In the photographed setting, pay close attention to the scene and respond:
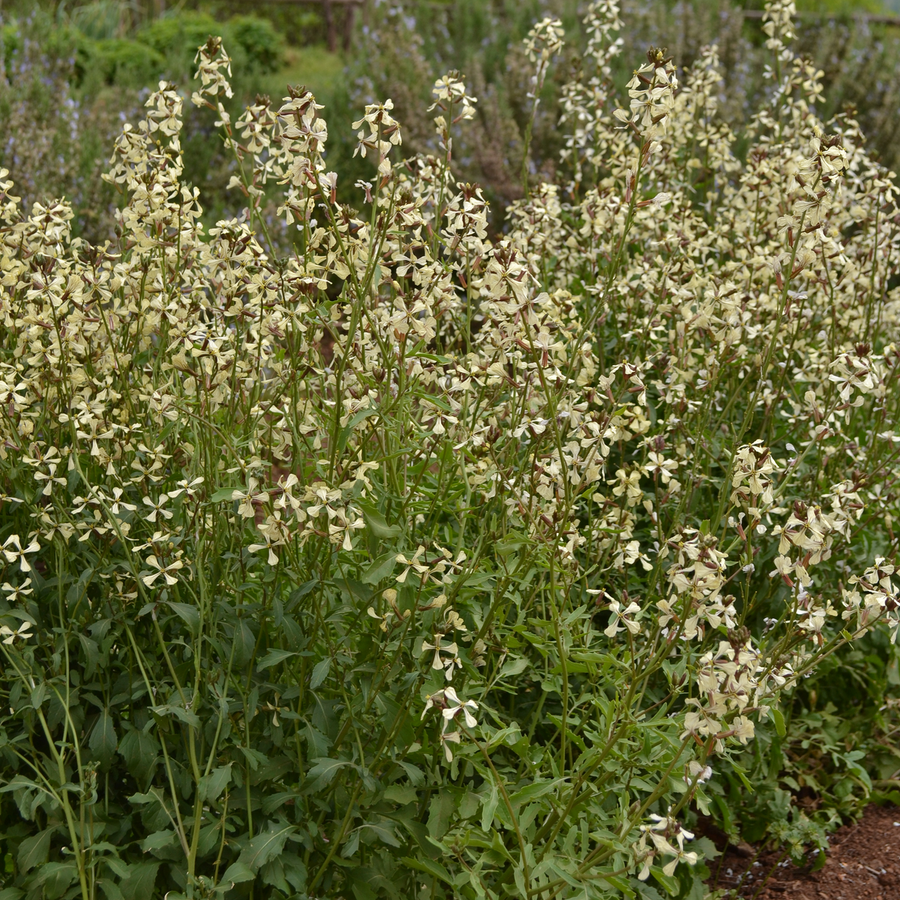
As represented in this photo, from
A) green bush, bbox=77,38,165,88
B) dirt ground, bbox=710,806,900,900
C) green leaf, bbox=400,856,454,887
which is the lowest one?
dirt ground, bbox=710,806,900,900

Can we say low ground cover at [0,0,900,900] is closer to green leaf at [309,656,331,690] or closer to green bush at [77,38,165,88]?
green leaf at [309,656,331,690]

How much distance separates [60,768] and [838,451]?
7.75ft

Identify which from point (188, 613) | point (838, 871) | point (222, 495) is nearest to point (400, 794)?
point (188, 613)

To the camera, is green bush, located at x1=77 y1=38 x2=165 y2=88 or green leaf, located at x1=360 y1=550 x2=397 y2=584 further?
green bush, located at x1=77 y1=38 x2=165 y2=88

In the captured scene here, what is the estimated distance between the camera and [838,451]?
134 inches

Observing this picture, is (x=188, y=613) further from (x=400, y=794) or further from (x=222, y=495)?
(x=400, y=794)

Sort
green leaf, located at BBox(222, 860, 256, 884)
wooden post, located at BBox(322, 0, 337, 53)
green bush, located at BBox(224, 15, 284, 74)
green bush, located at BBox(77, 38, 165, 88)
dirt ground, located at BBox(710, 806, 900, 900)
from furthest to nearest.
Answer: wooden post, located at BBox(322, 0, 337, 53) → green bush, located at BBox(224, 15, 284, 74) → green bush, located at BBox(77, 38, 165, 88) → dirt ground, located at BBox(710, 806, 900, 900) → green leaf, located at BBox(222, 860, 256, 884)

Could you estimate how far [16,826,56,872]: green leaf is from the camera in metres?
2.35

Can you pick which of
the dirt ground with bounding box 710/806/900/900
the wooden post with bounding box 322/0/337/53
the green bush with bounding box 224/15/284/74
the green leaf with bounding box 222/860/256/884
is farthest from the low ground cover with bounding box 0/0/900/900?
the wooden post with bounding box 322/0/337/53

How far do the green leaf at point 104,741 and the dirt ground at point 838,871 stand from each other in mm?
1819

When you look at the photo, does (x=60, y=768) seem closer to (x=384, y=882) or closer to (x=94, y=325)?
(x=384, y=882)

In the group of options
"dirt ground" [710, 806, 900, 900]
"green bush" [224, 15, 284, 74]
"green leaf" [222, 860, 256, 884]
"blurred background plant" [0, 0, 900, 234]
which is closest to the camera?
"green leaf" [222, 860, 256, 884]

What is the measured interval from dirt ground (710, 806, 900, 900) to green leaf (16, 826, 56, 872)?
1.89 m

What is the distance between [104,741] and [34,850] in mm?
261
